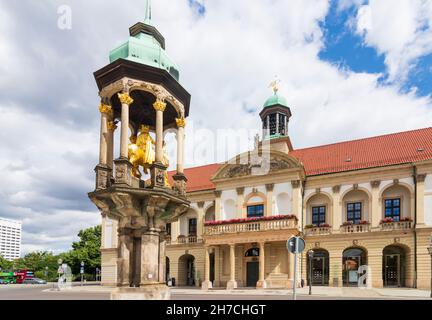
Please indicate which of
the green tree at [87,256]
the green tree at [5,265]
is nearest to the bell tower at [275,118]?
the green tree at [87,256]

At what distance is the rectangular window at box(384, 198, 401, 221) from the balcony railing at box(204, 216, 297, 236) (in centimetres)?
795

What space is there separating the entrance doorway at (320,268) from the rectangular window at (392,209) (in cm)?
623

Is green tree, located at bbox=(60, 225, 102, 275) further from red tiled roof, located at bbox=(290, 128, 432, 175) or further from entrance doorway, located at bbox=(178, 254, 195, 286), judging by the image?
red tiled roof, located at bbox=(290, 128, 432, 175)

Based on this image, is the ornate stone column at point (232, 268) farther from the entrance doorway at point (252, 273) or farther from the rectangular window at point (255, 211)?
the rectangular window at point (255, 211)

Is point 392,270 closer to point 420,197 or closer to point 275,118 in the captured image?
point 420,197

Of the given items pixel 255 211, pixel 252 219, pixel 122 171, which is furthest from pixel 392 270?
pixel 122 171

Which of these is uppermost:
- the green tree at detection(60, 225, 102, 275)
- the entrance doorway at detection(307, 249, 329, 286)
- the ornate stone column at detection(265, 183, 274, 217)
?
the ornate stone column at detection(265, 183, 274, 217)

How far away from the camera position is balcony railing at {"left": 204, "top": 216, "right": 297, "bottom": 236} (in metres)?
30.1

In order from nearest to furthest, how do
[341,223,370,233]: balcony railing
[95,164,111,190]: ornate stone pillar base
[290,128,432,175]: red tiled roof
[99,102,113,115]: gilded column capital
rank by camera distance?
[95,164,111,190]: ornate stone pillar base < [99,102,113,115]: gilded column capital < [341,223,370,233]: balcony railing < [290,128,432,175]: red tiled roof

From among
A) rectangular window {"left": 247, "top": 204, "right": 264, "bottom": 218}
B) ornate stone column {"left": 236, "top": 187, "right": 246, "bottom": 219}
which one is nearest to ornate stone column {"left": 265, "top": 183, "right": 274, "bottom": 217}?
rectangular window {"left": 247, "top": 204, "right": 264, "bottom": 218}

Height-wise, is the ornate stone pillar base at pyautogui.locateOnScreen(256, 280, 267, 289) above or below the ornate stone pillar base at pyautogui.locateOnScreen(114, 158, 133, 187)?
below

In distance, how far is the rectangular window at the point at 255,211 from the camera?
3441 centimetres

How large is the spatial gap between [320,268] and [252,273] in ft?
20.0
